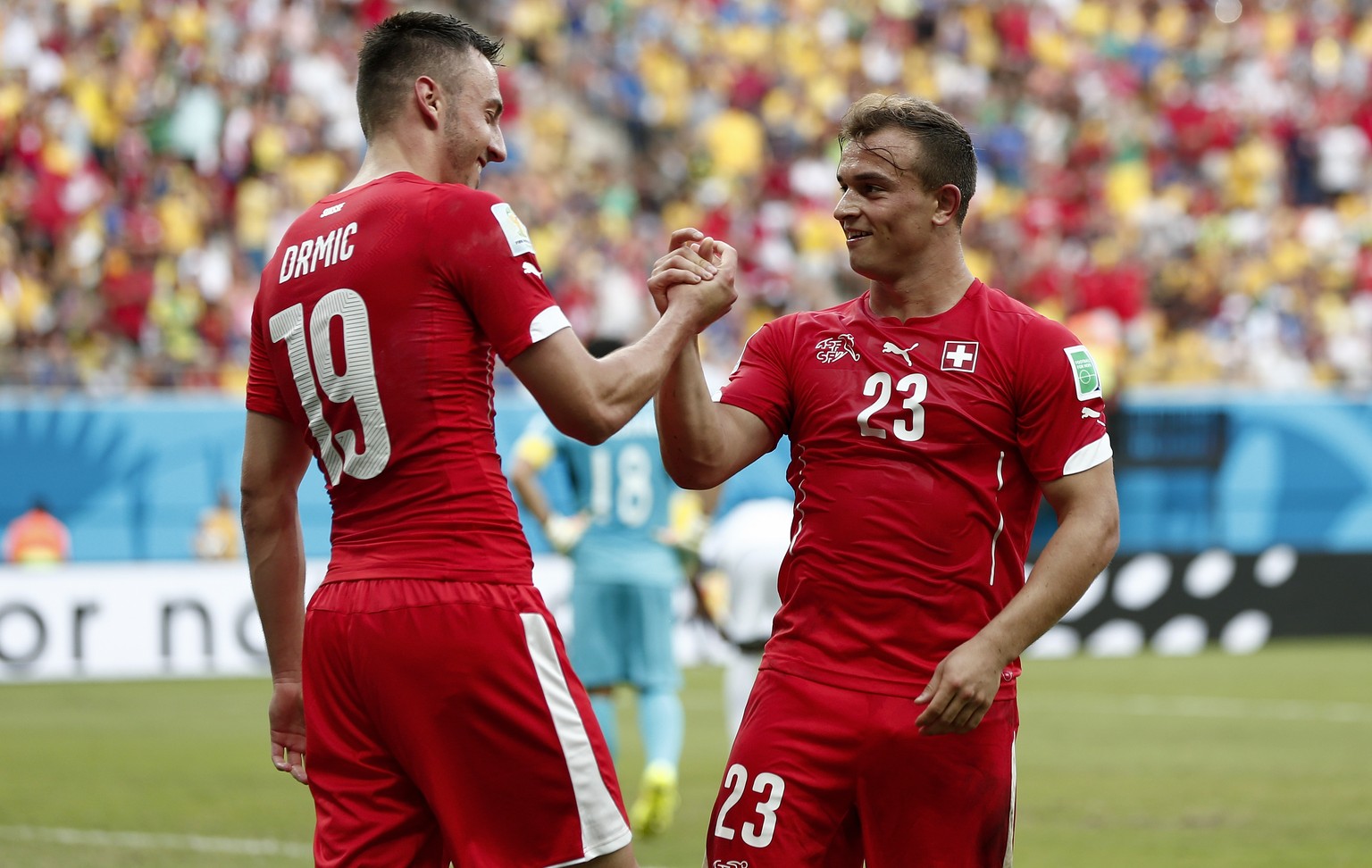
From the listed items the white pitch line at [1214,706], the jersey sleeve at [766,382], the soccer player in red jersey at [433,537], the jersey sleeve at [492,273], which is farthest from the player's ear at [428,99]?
the white pitch line at [1214,706]

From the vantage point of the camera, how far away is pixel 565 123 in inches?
928

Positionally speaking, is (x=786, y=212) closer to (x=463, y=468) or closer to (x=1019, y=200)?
(x=1019, y=200)

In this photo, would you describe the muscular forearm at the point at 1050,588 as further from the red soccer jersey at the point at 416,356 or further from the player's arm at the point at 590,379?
the red soccer jersey at the point at 416,356

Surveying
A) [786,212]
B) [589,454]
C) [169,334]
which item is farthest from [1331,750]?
[786,212]

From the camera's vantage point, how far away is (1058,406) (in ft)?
13.7

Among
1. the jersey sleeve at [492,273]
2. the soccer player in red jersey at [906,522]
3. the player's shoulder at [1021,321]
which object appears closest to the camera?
the jersey sleeve at [492,273]

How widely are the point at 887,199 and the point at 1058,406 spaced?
2.02 feet

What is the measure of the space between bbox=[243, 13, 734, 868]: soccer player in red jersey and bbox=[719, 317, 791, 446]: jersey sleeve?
0.46 meters

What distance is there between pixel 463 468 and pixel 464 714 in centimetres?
50

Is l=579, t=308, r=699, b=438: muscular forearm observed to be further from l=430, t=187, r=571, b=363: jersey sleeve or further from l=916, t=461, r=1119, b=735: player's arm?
l=916, t=461, r=1119, b=735: player's arm

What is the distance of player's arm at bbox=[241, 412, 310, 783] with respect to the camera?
420 centimetres

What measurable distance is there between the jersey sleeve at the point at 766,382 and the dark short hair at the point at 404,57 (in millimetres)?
958

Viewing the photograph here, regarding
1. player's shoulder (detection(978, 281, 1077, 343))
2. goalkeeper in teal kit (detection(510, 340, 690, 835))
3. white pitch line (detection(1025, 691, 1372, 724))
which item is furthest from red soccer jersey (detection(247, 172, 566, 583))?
white pitch line (detection(1025, 691, 1372, 724))

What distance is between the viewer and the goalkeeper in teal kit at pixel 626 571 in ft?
28.9
